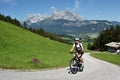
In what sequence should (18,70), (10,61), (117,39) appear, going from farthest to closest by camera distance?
(117,39), (10,61), (18,70)

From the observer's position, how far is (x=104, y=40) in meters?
137

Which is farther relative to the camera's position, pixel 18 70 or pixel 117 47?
pixel 117 47

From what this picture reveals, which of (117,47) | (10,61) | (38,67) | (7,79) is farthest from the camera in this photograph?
(117,47)

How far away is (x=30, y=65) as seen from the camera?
834 inches

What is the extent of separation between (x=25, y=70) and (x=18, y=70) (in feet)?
1.75

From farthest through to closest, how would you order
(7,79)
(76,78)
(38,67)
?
(38,67), (76,78), (7,79)

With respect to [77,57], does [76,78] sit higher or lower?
lower

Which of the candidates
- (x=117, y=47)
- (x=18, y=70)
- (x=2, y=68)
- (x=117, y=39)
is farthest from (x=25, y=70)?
(x=117, y=39)

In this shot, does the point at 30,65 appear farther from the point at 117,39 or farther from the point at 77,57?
Answer: the point at 117,39

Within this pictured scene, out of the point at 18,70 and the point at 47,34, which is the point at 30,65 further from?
the point at 47,34

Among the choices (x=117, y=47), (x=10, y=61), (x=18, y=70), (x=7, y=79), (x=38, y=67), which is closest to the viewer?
(x=7, y=79)

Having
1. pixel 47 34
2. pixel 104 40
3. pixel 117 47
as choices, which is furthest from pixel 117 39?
pixel 47 34

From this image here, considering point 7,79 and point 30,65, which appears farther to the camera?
point 30,65

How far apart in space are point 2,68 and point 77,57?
5.96 meters
